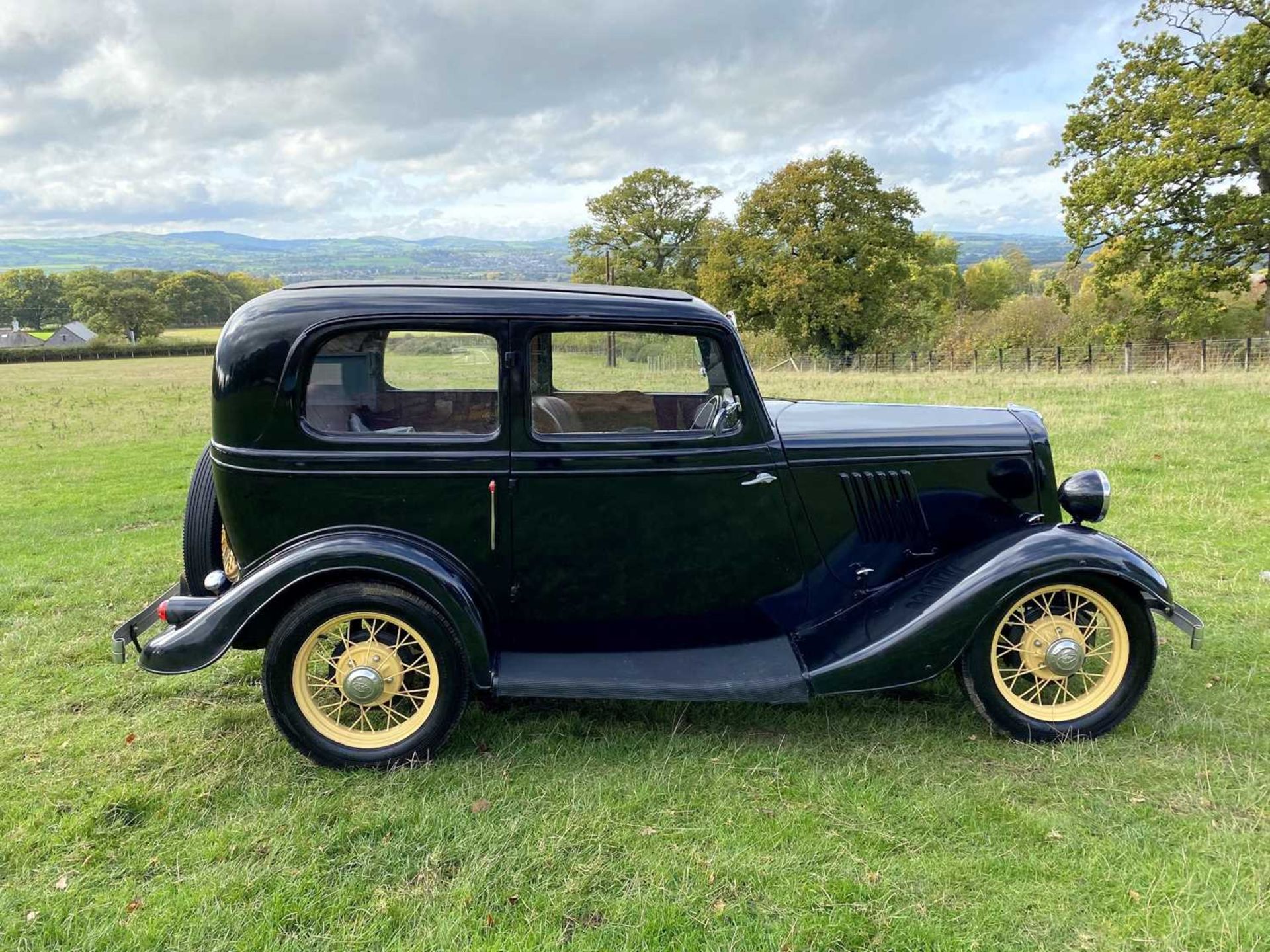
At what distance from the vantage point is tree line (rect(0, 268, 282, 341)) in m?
63.5

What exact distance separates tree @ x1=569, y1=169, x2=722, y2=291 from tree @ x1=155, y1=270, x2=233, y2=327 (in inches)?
1594

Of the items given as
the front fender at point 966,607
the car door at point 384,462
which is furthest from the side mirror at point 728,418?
the front fender at point 966,607

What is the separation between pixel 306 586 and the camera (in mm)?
3289

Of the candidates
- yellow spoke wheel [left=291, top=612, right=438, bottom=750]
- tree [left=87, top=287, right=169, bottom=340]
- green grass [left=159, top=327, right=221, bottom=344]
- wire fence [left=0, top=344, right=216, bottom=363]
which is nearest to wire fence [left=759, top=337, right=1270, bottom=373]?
yellow spoke wheel [left=291, top=612, right=438, bottom=750]

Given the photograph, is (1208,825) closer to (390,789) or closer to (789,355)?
Result: (390,789)

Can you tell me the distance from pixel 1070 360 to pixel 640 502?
28.3 meters

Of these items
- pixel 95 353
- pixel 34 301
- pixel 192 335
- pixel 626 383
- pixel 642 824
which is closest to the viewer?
pixel 642 824

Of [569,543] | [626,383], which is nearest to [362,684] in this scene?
[569,543]

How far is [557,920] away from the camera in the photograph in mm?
2482

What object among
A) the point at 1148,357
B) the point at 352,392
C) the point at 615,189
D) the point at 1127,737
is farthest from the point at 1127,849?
the point at 615,189

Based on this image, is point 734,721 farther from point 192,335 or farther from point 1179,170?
point 192,335

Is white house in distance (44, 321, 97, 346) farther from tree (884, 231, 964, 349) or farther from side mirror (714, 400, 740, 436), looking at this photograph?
side mirror (714, 400, 740, 436)

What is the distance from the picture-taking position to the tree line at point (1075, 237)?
22.2 m

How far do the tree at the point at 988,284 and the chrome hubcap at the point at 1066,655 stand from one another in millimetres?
70825
